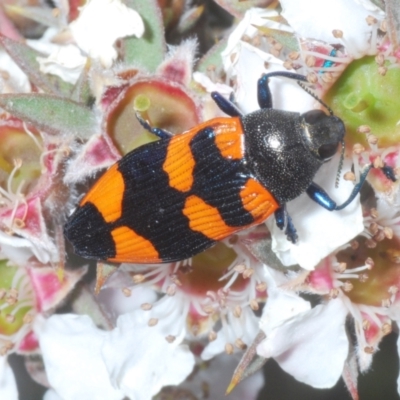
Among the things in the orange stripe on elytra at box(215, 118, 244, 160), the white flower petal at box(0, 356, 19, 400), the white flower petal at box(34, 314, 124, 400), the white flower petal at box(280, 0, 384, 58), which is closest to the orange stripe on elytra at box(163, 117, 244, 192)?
the orange stripe on elytra at box(215, 118, 244, 160)

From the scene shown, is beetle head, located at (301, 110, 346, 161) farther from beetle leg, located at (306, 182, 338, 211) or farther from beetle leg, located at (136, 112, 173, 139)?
beetle leg, located at (136, 112, 173, 139)

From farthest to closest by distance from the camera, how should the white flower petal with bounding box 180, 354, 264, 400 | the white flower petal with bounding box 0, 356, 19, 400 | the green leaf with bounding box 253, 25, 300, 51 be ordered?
the white flower petal with bounding box 180, 354, 264, 400
the white flower petal with bounding box 0, 356, 19, 400
the green leaf with bounding box 253, 25, 300, 51

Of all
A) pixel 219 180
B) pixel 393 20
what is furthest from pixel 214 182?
pixel 393 20

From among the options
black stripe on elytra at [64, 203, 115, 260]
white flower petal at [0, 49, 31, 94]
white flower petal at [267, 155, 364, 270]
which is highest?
white flower petal at [267, 155, 364, 270]

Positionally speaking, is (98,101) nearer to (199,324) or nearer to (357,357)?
(199,324)

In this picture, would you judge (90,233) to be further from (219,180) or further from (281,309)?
(281,309)

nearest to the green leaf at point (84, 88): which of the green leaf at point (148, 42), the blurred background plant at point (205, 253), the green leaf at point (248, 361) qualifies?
the blurred background plant at point (205, 253)
